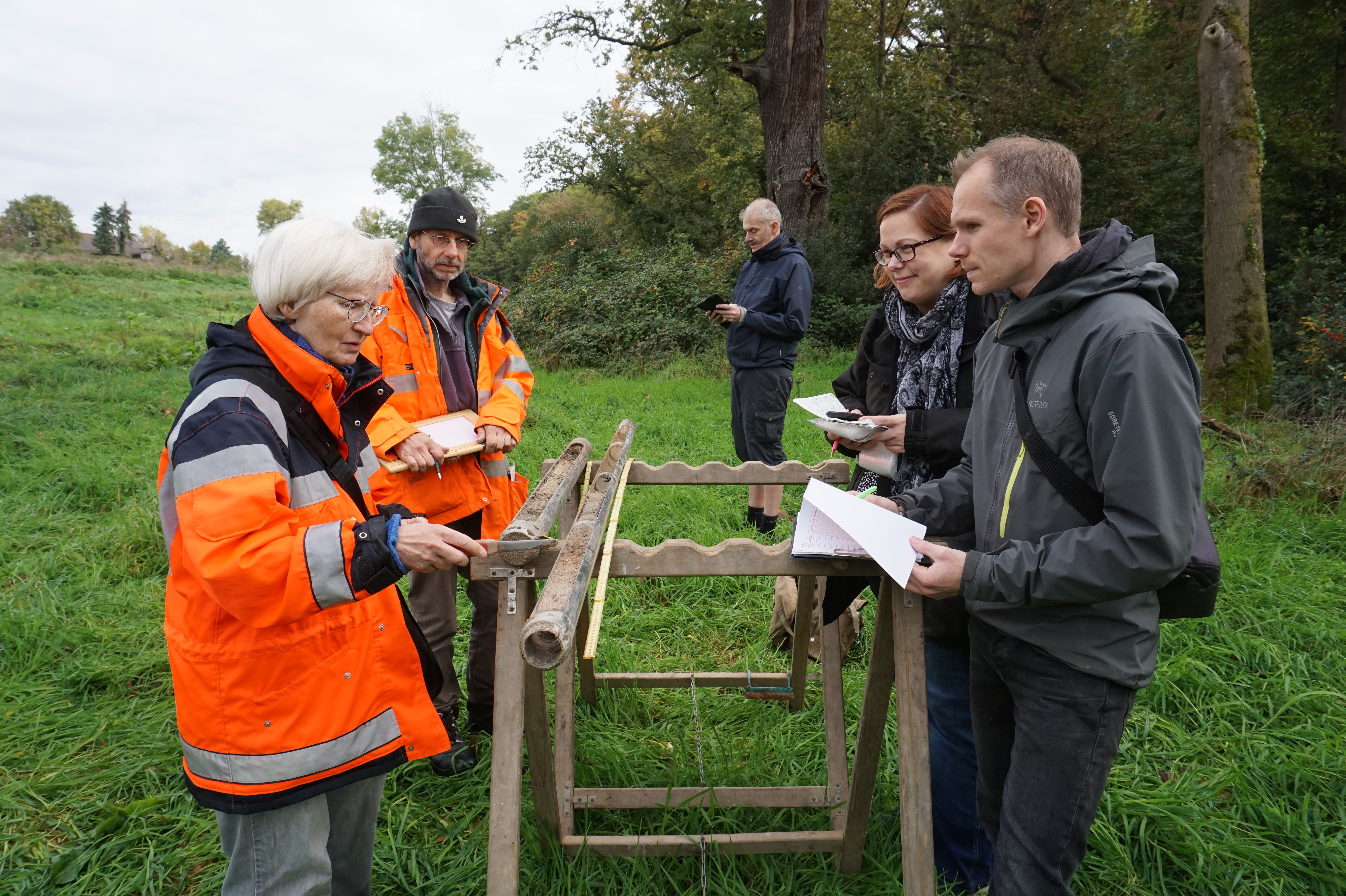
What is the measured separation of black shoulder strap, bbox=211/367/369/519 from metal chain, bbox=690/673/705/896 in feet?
4.64

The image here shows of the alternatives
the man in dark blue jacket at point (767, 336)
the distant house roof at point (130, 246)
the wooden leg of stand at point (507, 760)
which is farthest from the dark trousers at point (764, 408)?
the distant house roof at point (130, 246)

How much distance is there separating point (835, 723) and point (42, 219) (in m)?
78.9

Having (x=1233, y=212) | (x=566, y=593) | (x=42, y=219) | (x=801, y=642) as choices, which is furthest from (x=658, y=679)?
(x=42, y=219)

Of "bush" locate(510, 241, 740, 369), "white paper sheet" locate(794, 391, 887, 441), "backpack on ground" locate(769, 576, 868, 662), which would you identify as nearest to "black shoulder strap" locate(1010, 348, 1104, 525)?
"white paper sheet" locate(794, 391, 887, 441)

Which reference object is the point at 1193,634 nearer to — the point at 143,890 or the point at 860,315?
the point at 143,890

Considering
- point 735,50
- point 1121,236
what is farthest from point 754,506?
point 735,50

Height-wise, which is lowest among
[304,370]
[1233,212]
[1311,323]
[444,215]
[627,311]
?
[304,370]

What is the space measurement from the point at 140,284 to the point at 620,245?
535 inches

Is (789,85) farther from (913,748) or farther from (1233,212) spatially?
(913,748)

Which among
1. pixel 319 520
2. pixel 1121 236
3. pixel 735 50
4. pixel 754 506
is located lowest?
pixel 754 506

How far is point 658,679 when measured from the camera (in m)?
3.26

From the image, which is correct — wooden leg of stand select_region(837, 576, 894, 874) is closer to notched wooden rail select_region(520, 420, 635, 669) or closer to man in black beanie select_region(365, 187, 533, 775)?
notched wooden rail select_region(520, 420, 635, 669)

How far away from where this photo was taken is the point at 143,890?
236cm

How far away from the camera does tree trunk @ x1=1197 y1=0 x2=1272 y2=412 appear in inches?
265
